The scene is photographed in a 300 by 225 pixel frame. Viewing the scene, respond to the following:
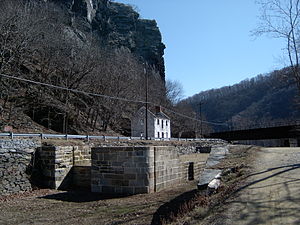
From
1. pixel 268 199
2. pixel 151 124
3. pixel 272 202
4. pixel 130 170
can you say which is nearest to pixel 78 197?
pixel 130 170

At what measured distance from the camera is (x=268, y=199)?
543 centimetres

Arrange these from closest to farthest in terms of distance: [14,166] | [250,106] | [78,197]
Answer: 1. [78,197]
2. [14,166]
3. [250,106]

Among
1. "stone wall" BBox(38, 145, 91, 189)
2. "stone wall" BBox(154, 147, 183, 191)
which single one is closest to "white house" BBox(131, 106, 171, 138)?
"stone wall" BBox(38, 145, 91, 189)

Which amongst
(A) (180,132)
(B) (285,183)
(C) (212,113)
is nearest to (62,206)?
(B) (285,183)

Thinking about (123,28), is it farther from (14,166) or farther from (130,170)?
(130,170)

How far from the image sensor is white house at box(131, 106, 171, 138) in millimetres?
54062

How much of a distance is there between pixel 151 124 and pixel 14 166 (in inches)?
1736

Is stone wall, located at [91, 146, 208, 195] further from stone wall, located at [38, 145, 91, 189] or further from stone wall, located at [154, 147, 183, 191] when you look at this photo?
stone wall, located at [38, 145, 91, 189]

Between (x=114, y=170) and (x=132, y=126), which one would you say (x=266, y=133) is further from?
(x=114, y=170)

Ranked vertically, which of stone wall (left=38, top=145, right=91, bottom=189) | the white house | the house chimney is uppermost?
the house chimney

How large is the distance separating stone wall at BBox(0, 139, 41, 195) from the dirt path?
37.7 ft

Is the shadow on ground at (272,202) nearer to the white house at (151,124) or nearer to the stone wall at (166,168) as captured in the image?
the stone wall at (166,168)

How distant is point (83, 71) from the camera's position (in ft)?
118

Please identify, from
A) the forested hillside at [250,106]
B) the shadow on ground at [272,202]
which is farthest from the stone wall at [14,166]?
the forested hillside at [250,106]
